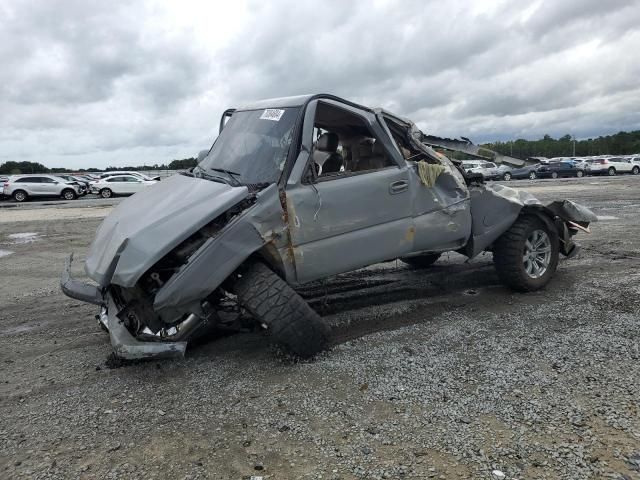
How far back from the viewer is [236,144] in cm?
487

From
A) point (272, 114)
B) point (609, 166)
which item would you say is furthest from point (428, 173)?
point (609, 166)

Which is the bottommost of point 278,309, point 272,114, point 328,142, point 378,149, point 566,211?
point 278,309

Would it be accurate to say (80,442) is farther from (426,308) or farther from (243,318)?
(426,308)

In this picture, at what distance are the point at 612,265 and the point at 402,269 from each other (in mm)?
2833

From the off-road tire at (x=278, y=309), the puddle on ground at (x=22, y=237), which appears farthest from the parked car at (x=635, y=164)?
the off-road tire at (x=278, y=309)

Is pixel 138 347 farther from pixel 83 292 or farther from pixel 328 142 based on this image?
pixel 328 142

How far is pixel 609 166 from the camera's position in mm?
40219

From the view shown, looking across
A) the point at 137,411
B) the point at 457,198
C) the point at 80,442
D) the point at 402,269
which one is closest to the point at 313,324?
the point at 137,411

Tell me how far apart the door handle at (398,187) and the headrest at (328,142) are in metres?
0.92

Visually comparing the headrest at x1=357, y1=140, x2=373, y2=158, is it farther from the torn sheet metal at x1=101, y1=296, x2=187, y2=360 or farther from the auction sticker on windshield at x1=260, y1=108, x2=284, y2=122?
the torn sheet metal at x1=101, y1=296, x2=187, y2=360

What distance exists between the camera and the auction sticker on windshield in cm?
465

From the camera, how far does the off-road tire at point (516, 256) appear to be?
553cm

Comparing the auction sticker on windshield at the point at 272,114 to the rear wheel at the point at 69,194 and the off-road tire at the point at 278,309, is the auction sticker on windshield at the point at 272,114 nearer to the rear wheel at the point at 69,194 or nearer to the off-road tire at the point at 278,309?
the off-road tire at the point at 278,309

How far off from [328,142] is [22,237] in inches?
430
